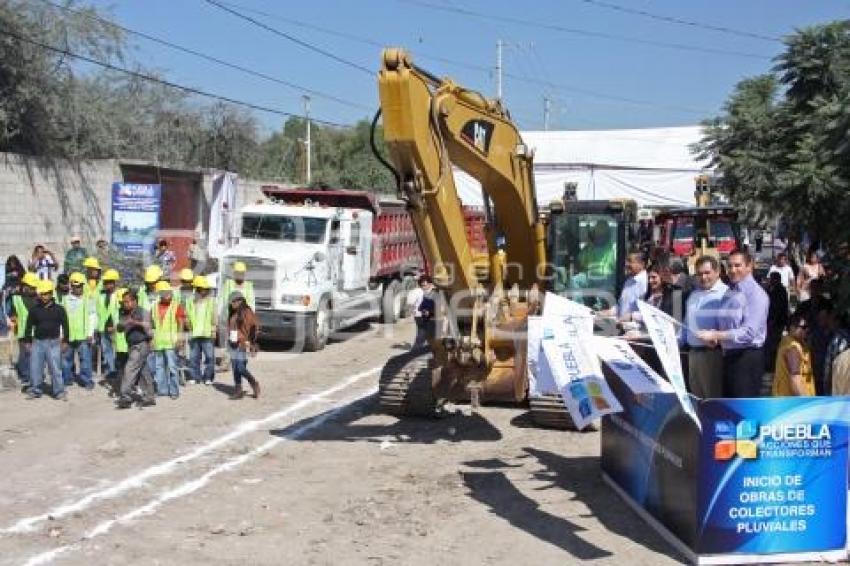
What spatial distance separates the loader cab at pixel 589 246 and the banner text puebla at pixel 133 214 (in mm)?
10179

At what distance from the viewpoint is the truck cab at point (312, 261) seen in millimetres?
17125

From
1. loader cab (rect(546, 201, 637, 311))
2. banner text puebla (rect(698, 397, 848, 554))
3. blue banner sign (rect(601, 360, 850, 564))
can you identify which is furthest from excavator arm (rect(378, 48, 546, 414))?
banner text puebla (rect(698, 397, 848, 554))

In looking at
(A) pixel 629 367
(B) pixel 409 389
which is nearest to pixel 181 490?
(B) pixel 409 389

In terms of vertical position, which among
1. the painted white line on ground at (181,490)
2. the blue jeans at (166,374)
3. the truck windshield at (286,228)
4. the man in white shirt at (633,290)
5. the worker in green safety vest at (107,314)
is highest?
the truck windshield at (286,228)

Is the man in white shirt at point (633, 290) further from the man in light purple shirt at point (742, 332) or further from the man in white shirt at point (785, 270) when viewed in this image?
the man in white shirt at point (785, 270)

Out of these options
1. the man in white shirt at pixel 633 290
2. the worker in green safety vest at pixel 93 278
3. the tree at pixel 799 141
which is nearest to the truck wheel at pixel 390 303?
the tree at pixel 799 141

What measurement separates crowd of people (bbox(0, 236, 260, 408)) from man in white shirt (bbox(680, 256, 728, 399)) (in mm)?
6359

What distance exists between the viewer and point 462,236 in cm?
952

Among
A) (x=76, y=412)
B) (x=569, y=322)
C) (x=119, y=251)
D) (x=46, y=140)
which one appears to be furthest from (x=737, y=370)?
(x=46, y=140)

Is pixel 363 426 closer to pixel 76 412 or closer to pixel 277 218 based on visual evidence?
pixel 76 412

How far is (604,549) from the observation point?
6719mm

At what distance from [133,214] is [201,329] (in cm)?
767

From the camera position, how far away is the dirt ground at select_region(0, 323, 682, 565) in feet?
22.1

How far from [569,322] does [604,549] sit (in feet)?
6.62
